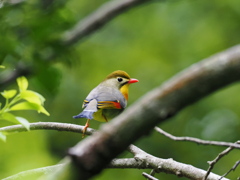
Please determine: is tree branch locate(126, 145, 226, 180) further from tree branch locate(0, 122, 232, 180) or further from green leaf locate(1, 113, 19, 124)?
green leaf locate(1, 113, 19, 124)

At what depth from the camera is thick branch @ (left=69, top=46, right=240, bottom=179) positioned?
1.32 m

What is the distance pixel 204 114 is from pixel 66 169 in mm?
11468

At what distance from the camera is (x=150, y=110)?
4.38 feet

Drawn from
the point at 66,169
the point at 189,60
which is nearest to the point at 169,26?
the point at 189,60

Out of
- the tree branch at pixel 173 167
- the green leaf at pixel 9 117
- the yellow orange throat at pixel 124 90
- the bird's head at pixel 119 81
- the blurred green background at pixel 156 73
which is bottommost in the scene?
the green leaf at pixel 9 117

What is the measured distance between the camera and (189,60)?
13570 millimetres

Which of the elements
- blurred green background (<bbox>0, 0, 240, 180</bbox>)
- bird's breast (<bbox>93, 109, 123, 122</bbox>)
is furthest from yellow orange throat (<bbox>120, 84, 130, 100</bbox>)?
blurred green background (<bbox>0, 0, 240, 180</bbox>)

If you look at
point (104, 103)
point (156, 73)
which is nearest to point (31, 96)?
point (104, 103)

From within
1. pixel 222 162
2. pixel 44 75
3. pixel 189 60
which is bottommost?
pixel 44 75

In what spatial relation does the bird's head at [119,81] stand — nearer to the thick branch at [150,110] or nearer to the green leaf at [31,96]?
the green leaf at [31,96]

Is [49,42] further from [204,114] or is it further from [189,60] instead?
[189,60]

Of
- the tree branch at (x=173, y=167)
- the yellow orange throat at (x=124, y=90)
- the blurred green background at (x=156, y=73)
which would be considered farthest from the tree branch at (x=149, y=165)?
the yellow orange throat at (x=124, y=90)

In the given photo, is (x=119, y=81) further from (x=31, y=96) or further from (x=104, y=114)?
(x=31, y=96)

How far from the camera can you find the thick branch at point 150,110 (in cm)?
132
